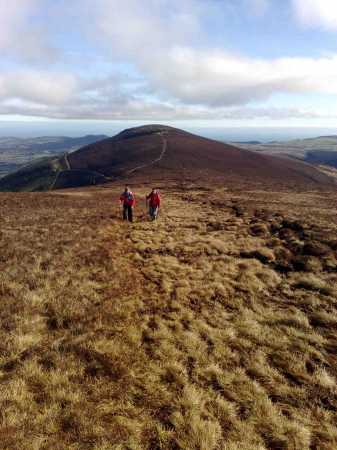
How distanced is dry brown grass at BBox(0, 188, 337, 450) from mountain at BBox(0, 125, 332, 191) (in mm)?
46467

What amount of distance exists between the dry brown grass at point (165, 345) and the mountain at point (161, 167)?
4647cm

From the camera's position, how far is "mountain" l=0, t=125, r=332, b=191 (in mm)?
72250

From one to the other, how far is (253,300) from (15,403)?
341 inches

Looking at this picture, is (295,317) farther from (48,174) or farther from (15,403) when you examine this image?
(48,174)

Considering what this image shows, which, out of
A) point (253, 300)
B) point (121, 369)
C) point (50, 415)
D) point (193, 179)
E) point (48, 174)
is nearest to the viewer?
point (50, 415)

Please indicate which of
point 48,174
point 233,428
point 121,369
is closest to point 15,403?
point 121,369

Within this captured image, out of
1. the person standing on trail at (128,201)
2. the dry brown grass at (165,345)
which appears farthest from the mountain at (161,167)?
the dry brown grass at (165,345)

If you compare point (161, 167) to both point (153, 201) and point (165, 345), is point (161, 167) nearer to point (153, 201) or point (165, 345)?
point (153, 201)

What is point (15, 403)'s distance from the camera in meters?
6.21

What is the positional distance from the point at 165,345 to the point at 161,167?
71732mm

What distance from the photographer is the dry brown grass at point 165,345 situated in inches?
234

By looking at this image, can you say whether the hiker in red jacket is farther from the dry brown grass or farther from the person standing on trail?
the dry brown grass

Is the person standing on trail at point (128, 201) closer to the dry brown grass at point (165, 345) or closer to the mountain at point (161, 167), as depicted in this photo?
the dry brown grass at point (165, 345)

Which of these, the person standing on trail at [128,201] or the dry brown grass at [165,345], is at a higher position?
the person standing on trail at [128,201]
